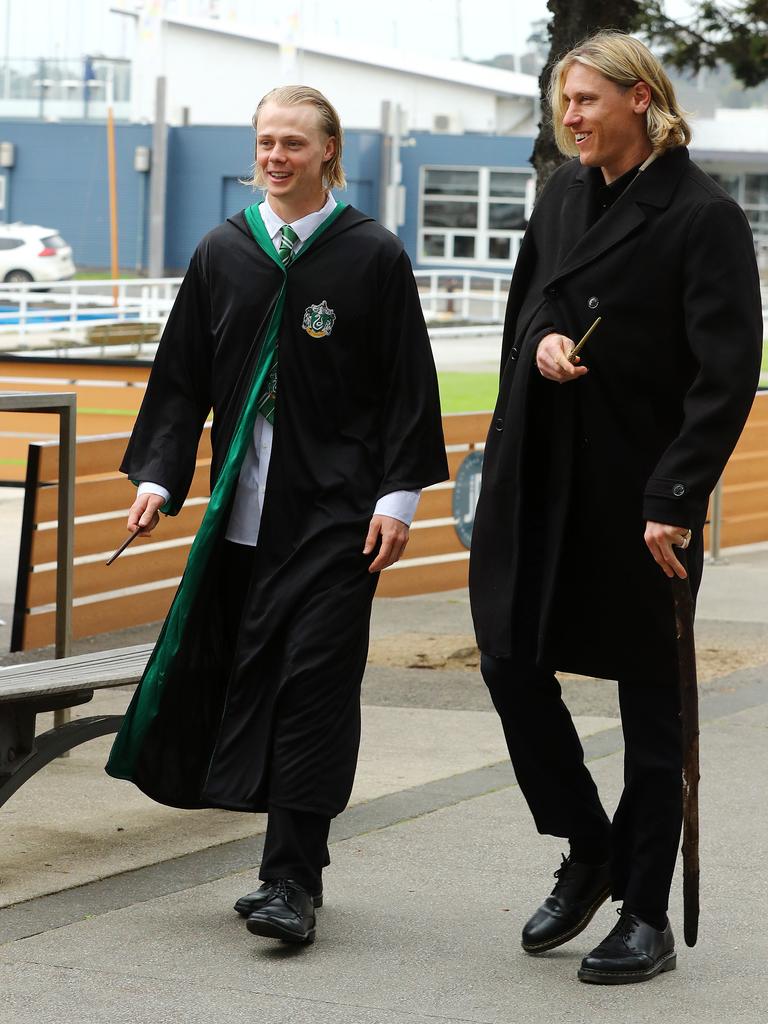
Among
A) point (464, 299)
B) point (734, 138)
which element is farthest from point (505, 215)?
point (464, 299)

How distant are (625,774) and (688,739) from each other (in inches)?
6.9

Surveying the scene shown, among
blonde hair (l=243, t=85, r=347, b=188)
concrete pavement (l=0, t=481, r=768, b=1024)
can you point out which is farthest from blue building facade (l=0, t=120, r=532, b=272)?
blonde hair (l=243, t=85, r=347, b=188)

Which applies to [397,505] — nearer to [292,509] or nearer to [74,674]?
[292,509]

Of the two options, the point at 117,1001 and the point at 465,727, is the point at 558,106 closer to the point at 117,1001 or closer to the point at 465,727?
the point at 117,1001

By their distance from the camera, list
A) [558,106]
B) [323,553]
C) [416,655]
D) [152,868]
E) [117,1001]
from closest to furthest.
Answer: [117,1001] < [558,106] < [323,553] < [152,868] < [416,655]

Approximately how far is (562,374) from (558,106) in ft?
2.10

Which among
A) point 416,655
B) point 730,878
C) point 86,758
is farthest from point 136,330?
point 730,878

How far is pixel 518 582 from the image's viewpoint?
12.8 feet

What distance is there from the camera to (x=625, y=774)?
3887mm

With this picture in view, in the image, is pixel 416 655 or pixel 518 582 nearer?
pixel 518 582

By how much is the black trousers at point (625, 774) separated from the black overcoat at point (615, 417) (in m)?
0.08

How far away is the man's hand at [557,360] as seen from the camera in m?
3.72

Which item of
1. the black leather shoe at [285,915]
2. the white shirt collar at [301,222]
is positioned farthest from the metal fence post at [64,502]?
the black leather shoe at [285,915]

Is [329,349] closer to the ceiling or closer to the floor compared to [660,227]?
closer to the floor
